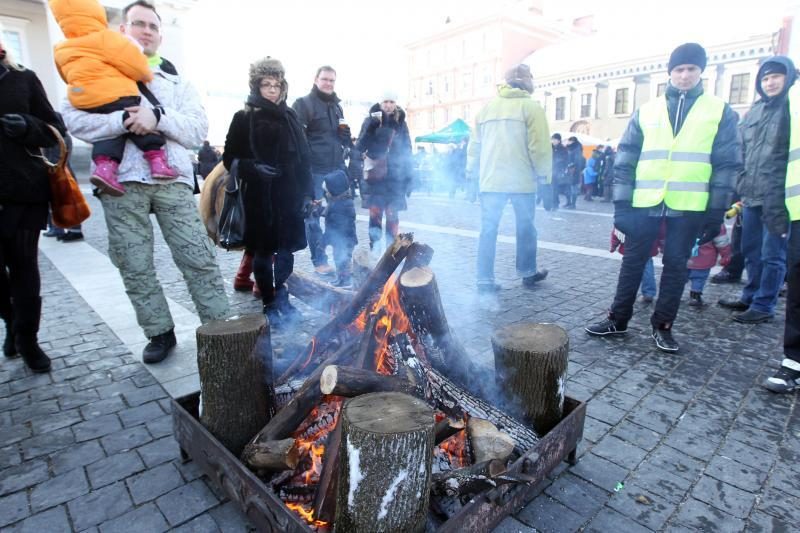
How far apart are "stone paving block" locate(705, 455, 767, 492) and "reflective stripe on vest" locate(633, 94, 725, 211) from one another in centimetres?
188

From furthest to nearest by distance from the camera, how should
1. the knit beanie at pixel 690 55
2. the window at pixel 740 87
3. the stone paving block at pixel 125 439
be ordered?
1. the window at pixel 740 87
2. the knit beanie at pixel 690 55
3. the stone paving block at pixel 125 439

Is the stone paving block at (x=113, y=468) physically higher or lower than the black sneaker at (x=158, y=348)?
lower

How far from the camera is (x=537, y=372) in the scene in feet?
7.40

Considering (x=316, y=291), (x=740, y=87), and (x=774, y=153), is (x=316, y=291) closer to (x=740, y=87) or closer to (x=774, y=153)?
(x=774, y=153)

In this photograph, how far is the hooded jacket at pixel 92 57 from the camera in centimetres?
279

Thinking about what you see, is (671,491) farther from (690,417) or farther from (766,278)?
(766,278)

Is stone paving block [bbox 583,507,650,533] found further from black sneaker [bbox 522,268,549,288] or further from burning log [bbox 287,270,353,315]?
black sneaker [bbox 522,268,549,288]

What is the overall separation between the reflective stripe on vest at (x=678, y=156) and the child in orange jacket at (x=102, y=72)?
355 centimetres

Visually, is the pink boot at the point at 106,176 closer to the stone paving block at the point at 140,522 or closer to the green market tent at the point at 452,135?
the stone paving block at the point at 140,522

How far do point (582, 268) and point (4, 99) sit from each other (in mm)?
6046

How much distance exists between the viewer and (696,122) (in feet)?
11.4

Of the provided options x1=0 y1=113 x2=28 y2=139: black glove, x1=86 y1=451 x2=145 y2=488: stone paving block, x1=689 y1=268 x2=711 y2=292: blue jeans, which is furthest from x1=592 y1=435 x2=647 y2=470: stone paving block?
x1=0 y1=113 x2=28 y2=139: black glove

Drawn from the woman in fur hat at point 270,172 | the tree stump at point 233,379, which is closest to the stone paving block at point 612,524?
the tree stump at point 233,379

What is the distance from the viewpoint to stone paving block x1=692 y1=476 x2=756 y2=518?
2072 millimetres
